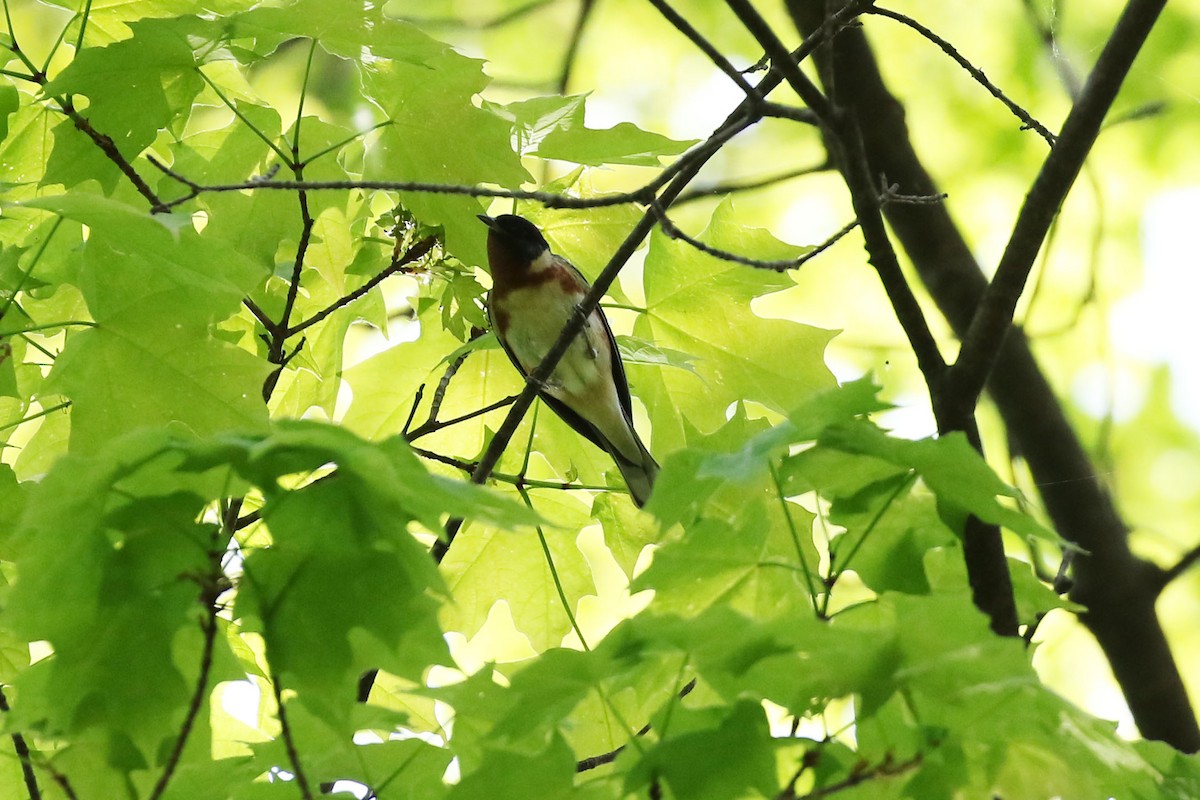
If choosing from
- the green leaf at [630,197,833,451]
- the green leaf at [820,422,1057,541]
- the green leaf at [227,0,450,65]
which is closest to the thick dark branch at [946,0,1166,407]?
the green leaf at [820,422,1057,541]

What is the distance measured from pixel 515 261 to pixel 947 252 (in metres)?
1.44

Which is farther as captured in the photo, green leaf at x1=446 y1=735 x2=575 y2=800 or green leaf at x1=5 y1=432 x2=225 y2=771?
green leaf at x1=446 y1=735 x2=575 y2=800

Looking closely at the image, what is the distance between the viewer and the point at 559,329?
3797mm

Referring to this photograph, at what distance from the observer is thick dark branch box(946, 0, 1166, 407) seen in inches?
64.6

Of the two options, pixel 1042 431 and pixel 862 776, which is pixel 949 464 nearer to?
pixel 862 776

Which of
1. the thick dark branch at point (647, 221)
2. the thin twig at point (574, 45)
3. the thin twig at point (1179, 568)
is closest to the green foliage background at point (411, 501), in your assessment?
the thick dark branch at point (647, 221)

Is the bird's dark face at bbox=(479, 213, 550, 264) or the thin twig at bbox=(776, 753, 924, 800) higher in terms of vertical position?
the bird's dark face at bbox=(479, 213, 550, 264)

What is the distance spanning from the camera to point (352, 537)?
1.19m

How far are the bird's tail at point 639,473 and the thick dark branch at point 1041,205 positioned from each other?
50 cm

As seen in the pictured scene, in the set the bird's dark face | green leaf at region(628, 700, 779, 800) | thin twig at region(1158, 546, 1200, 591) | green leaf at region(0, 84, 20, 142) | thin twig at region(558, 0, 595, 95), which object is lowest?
green leaf at region(628, 700, 779, 800)

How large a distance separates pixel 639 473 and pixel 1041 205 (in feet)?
4.77

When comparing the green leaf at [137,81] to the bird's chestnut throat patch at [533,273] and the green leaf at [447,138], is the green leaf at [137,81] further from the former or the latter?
the bird's chestnut throat patch at [533,273]

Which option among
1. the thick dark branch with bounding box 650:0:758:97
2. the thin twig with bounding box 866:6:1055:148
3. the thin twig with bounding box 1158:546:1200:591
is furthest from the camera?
the thin twig with bounding box 1158:546:1200:591

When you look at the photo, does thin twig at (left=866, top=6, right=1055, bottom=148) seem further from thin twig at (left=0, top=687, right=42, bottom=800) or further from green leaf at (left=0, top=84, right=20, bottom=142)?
thin twig at (left=0, top=687, right=42, bottom=800)
